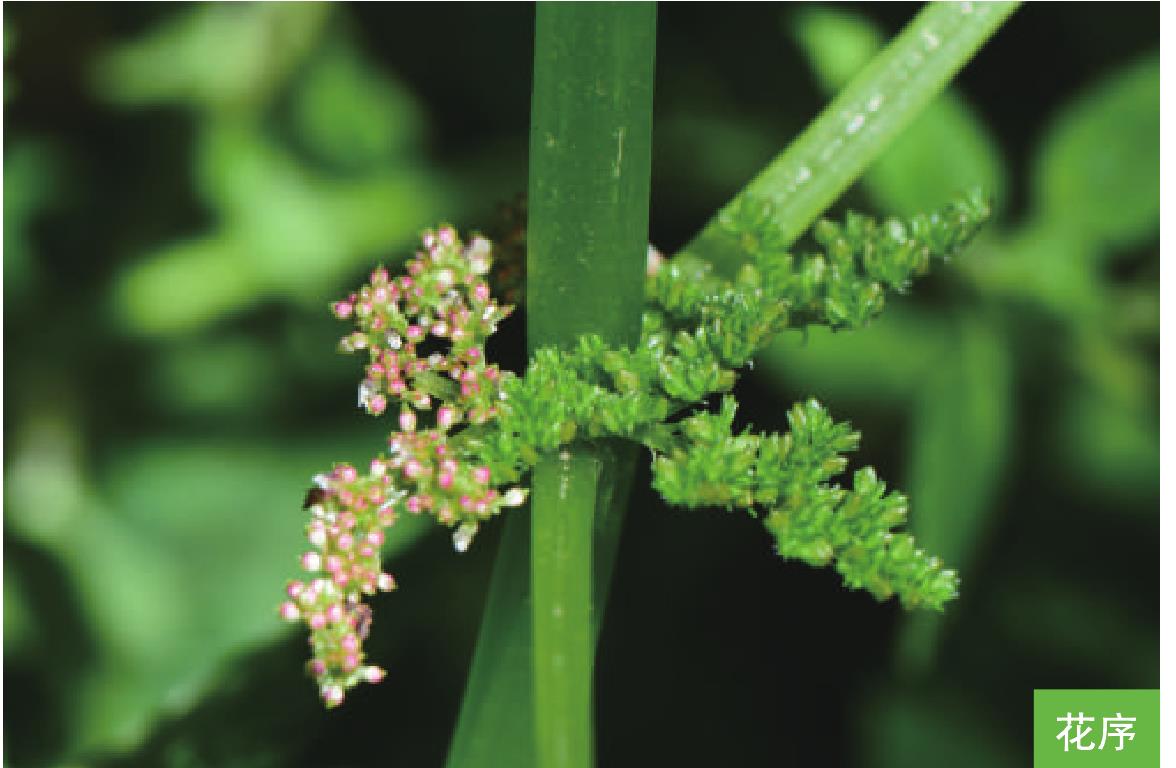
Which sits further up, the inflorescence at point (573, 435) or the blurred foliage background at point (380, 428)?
the blurred foliage background at point (380, 428)

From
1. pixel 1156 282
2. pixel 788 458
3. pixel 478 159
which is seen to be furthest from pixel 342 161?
pixel 788 458

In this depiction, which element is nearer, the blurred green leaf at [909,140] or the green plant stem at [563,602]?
the green plant stem at [563,602]

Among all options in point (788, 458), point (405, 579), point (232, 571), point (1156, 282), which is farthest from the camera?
point (232, 571)

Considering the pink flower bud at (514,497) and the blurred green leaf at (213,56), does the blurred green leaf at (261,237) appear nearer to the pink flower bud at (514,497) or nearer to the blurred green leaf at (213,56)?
the blurred green leaf at (213,56)

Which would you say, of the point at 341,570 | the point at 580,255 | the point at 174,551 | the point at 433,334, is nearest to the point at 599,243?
the point at 580,255

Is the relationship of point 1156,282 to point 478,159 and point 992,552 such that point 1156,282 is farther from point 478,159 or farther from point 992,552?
point 478,159

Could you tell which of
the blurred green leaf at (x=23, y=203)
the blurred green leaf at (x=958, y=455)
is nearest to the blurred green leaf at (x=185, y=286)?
the blurred green leaf at (x=23, y=203)

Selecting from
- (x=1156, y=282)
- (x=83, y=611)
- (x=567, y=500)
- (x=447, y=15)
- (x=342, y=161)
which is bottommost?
(x=567, y=500)

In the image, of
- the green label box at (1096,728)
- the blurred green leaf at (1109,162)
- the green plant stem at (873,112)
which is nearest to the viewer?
the green plant stem at (873,112)
